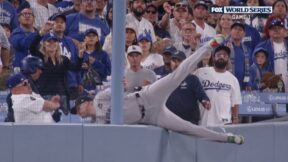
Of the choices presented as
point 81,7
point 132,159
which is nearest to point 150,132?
point 132,159

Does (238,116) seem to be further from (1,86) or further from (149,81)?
(1,86)

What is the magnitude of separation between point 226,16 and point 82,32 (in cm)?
240

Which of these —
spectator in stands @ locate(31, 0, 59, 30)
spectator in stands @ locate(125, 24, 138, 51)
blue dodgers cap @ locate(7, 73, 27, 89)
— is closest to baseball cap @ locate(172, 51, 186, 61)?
spectator in stands @ locate(125, 24, 138, 51)

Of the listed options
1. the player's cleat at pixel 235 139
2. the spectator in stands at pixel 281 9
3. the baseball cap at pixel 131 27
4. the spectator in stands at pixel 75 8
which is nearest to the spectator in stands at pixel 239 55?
the spectator in stands at pixel 281 9

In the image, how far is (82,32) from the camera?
9742 millimetres

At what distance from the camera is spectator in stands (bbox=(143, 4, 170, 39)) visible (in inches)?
423

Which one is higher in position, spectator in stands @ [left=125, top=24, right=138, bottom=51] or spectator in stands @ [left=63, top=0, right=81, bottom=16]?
spectator in stands @ [left=63, top=0, right=81, bottom=16]

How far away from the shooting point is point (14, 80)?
834 centimetres

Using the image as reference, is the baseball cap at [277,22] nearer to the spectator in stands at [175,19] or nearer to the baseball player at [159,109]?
the spectator in stands at [175,19]

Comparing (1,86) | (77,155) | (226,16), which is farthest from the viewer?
(226,16)

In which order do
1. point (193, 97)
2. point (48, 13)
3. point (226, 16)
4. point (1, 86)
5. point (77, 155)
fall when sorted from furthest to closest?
point (226, 16) < point (48, 13) < point (193, 97) < point (1, 86) < point (77, 155)

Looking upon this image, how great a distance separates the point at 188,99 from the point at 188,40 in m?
1.27

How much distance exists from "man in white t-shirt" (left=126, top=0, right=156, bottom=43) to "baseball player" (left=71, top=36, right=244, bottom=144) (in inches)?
105

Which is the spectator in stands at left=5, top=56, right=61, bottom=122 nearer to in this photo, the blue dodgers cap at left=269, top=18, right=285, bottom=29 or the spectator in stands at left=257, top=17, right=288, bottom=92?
the spectator in stands at left=257, top=17, right=288, bottom=92
